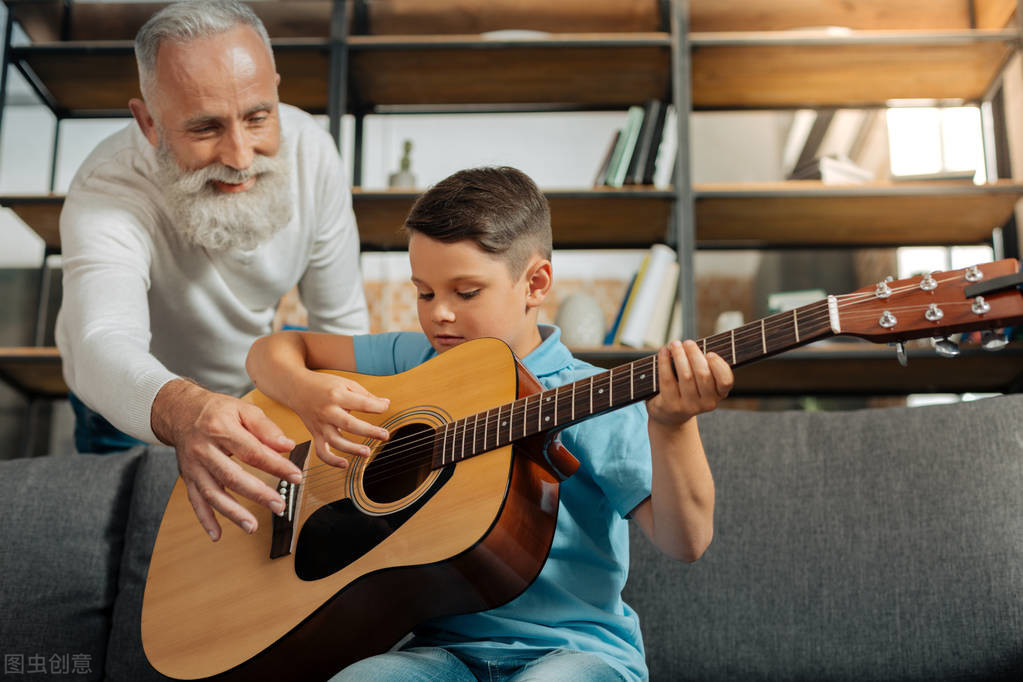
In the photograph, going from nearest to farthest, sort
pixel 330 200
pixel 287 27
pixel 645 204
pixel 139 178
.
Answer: pixel 139 178
pixel 330 200
pixel 645 204
pixel 287 27

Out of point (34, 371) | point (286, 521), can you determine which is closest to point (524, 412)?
point (286, 521)

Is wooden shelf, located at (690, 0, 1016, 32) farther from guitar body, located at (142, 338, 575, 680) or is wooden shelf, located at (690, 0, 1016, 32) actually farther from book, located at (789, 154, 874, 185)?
guitar body, located at (142, 338, 575, 680)

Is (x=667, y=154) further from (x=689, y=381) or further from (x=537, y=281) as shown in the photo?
(x=689, y=381)

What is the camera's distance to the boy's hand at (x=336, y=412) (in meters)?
1.12

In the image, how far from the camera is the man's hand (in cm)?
110

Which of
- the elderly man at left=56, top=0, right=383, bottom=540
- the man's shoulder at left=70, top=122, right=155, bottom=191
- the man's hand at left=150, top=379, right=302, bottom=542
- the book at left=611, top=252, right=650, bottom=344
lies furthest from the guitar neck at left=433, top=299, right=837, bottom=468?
the book at left=611, top=252, right=650, bottom=344

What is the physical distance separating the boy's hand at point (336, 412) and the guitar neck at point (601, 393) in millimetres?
101

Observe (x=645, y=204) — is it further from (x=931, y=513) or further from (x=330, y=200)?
(x=931, y=513)

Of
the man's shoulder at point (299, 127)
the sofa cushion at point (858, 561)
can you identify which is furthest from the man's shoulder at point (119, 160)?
the sofa cushion at point (858, 561)

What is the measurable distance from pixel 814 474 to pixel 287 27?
239 centimetres

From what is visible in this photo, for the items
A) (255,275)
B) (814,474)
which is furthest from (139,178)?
(814,474)

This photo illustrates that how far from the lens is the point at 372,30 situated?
121 inches

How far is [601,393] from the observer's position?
996mm

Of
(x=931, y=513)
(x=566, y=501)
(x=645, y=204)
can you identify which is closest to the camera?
(x=566, y=501)
